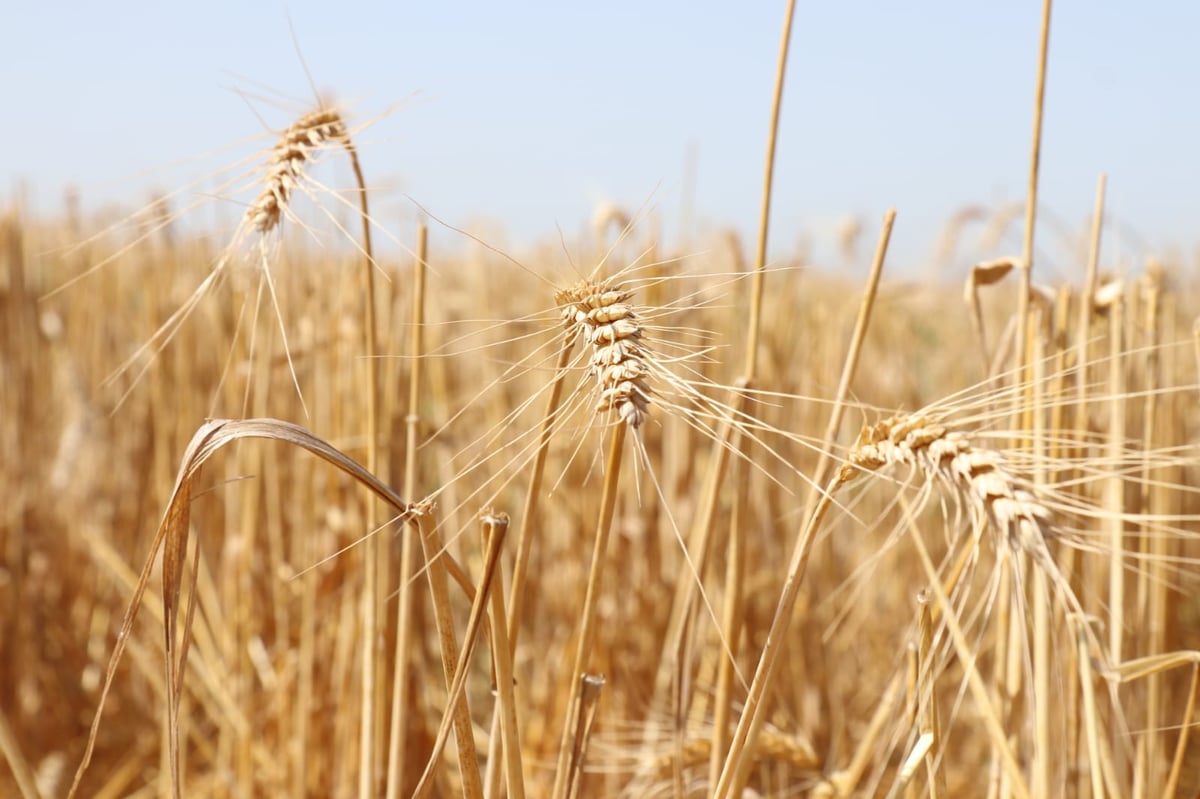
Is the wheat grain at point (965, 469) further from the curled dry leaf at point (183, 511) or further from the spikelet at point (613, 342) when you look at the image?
the curled dry leaf at point (183, 511)

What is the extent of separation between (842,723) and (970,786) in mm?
430

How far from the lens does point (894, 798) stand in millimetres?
627

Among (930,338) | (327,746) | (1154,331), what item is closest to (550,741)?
(327,746)

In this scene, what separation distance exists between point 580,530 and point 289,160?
3.34ft

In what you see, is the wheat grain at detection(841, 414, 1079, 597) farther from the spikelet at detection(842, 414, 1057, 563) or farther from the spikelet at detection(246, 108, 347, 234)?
the spikelet at detection(246, 108, 347, 234)

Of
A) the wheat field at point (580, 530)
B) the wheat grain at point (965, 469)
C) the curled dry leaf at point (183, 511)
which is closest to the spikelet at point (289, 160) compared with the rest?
the wheat field at point (580, 530)

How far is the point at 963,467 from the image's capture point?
55cm

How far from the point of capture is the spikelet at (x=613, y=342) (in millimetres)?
472

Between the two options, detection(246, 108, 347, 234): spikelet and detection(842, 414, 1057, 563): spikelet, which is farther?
detection(246, 108, 347, 234): spikelet

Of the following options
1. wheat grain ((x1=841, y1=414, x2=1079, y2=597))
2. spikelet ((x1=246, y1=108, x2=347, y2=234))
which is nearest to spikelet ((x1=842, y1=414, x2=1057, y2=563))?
wheat grain ((x1=841, y1=414, x2=1079, y2=597))

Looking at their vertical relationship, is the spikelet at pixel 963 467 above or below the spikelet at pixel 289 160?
below

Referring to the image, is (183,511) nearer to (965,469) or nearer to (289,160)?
(289,160)

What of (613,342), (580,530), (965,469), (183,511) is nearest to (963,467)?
(965,469)

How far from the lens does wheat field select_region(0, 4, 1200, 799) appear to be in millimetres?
573
